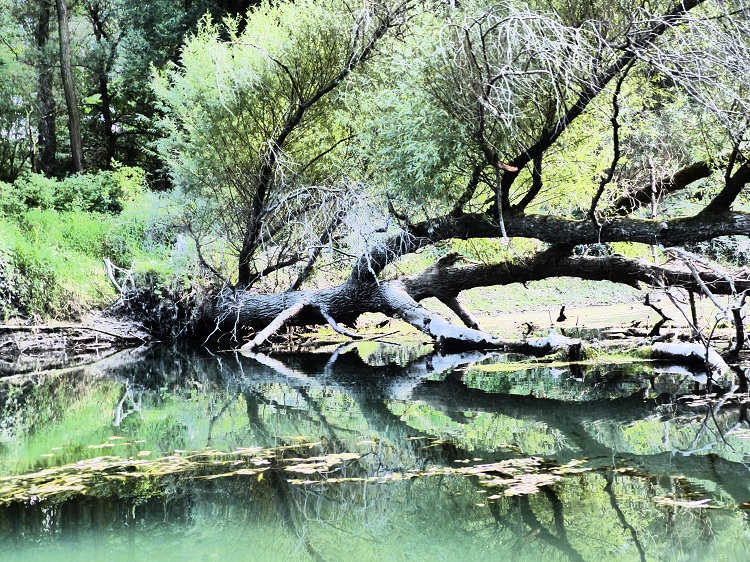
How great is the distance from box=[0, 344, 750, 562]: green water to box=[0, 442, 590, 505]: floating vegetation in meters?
0.02

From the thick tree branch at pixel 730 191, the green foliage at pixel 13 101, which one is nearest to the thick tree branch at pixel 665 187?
the thick tree branch at pixel 730 191

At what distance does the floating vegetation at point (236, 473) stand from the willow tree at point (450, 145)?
3.39 meters

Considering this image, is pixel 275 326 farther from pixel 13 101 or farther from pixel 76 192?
pixel 13 101

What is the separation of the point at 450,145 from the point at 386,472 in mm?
5280

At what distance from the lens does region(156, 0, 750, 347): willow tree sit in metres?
7.55

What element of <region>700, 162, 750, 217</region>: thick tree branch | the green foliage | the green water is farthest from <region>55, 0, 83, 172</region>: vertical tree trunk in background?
<region>700, 162, 750, 217</region>: thick tree branch

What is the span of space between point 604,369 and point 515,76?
352 centimetres

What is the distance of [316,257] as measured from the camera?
1188 cm

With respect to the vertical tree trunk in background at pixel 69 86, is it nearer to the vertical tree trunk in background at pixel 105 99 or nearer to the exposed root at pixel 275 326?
the vertical tree trunk in background at pixel 105 99

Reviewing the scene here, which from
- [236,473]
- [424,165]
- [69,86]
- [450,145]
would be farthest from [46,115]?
[236,473]

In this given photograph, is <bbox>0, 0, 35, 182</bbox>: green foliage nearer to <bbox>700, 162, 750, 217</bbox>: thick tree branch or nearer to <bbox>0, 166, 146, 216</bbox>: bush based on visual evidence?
<bbox>0, 166, 146, 216</bbox>: bush

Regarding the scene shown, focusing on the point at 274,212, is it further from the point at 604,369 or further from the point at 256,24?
the point at 604,369

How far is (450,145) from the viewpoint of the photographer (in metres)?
8.73

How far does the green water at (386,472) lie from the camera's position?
3.30 meters
